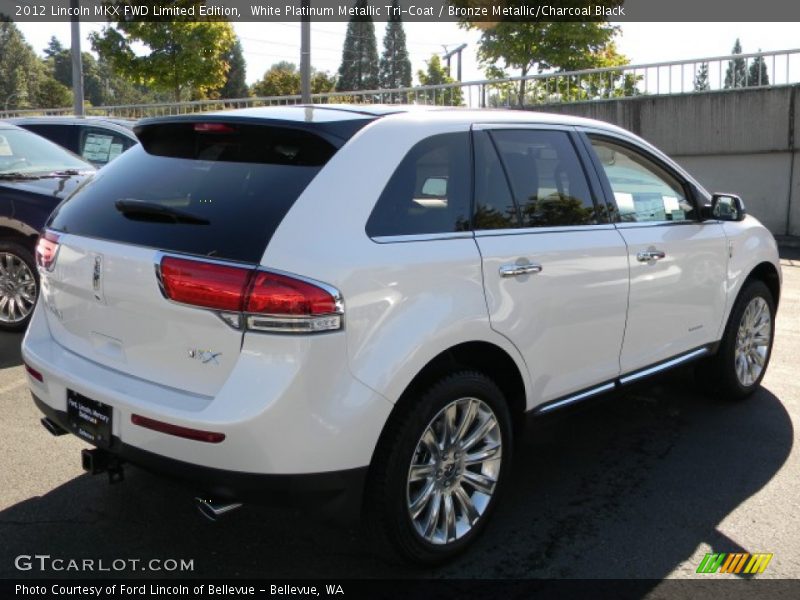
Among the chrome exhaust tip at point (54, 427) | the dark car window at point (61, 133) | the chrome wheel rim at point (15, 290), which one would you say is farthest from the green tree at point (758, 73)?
the chrome exhaust tip at point (54, 427)

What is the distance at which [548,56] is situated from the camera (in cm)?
2430

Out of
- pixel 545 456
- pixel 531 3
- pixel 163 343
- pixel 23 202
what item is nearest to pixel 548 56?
pixel 531 3

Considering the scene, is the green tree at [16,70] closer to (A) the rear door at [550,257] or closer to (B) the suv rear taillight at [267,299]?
(A) the rear door at [550,257]

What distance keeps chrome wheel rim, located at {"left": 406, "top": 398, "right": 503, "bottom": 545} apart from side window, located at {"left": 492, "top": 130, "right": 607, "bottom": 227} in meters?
0.91

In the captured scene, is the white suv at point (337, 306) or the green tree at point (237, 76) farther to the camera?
the green tree at point (237, 76)

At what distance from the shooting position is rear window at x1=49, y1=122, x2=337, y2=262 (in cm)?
278

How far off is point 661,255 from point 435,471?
185cm

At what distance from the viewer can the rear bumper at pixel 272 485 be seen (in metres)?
2.67

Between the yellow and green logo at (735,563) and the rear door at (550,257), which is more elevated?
the rear door at (550,257)

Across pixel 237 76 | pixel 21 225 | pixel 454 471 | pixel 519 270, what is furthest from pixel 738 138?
pixel 237 76

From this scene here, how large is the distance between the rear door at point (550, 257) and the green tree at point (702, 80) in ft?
41.2

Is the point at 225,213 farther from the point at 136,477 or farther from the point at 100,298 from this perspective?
the point at 136,477

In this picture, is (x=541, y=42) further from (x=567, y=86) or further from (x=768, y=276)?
(x=768, y=276)

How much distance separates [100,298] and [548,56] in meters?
23.1
